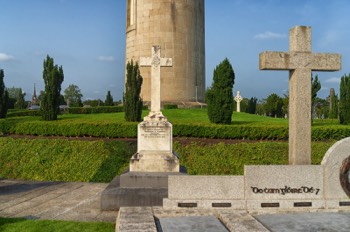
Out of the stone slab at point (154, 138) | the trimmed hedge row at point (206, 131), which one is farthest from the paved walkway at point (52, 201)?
the trimmed hedge row at point (206, 131)

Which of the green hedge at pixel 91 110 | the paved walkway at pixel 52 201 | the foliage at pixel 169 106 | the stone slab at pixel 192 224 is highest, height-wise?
the foliage at pixel 169 106

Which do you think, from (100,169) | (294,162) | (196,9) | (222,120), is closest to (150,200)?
(294,162)

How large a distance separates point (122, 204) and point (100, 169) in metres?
6.81

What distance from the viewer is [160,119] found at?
11.0 metres

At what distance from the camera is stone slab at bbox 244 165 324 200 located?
694 cm

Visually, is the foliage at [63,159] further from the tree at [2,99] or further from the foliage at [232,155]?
the tree at [2,99]

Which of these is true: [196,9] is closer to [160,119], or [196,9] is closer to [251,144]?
[251,144]

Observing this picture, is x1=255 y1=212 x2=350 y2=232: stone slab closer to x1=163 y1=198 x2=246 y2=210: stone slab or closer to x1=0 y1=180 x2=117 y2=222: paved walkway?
x1=163 y1=198 x2=246 y2=210: stone slab

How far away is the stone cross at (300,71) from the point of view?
764cm

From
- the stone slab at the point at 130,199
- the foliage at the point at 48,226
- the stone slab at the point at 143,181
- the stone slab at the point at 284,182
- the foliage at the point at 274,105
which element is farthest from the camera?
the foliage at the point at 274,105

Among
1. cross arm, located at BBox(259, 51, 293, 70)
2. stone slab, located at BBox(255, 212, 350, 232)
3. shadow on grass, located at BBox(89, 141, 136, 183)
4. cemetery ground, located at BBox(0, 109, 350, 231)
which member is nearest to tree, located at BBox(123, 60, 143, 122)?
cemetery ground, located at BBox(0, 109, 350, 231)

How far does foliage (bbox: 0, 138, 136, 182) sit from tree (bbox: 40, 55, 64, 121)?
4.79m

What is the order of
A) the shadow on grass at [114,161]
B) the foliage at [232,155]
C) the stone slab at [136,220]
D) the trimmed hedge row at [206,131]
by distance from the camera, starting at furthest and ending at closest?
the trimmed hedge row at [206,131]
the foliage at [232,155]
the shadow on grass at [114,161]
the stone slab at [136,220]

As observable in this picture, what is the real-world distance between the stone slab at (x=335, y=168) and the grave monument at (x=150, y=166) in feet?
11.5
